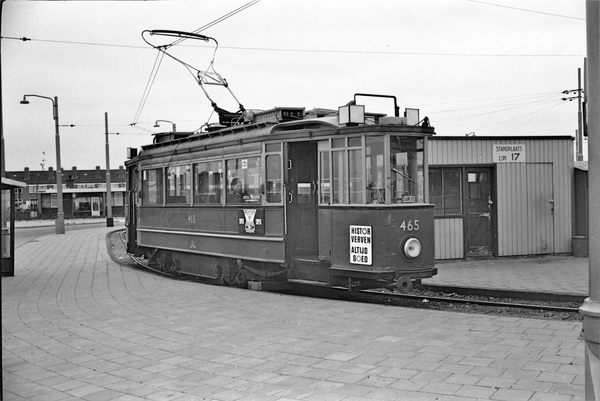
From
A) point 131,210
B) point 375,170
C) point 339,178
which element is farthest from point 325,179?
point 131,210

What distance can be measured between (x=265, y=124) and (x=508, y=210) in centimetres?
765

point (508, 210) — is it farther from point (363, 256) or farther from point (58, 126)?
point (58, 126)

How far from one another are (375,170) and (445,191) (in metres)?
6.48

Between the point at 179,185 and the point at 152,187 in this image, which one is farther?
the point at 152,187

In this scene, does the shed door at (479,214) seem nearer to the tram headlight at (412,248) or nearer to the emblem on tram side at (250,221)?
the tram headlight at (412,248)

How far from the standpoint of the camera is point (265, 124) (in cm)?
1073

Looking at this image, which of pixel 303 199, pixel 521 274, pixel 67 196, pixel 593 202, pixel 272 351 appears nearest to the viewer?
pixel 593 202

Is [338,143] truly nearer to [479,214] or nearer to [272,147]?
[272,147]

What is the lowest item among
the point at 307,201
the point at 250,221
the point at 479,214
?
the point at 479,214

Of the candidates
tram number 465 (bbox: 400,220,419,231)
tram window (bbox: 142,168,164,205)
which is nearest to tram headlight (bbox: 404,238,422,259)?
tram number 465 (bbox: 400,220,419,231)

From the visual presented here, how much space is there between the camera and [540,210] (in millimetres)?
15656

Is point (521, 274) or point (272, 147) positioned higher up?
point (272, 147)

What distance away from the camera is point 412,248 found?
9047mm

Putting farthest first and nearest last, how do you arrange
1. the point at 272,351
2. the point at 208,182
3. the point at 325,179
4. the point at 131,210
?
the point at 131,210 → the point at 208,182 → the point at 325,179 → the point at 272,351
